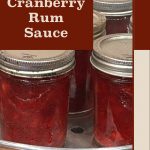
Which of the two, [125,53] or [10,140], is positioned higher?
[125,53]

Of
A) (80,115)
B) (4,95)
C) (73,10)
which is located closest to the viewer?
(73,10)

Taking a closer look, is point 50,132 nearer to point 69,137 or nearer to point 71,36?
point 69,137

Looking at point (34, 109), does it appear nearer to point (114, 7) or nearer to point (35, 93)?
point (35, 93)

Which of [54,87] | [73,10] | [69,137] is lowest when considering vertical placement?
[69,137]

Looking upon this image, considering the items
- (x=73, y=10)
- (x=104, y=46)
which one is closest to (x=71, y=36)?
(x=73, y=10)

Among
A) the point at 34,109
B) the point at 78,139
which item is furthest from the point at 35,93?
the point at 78,139
